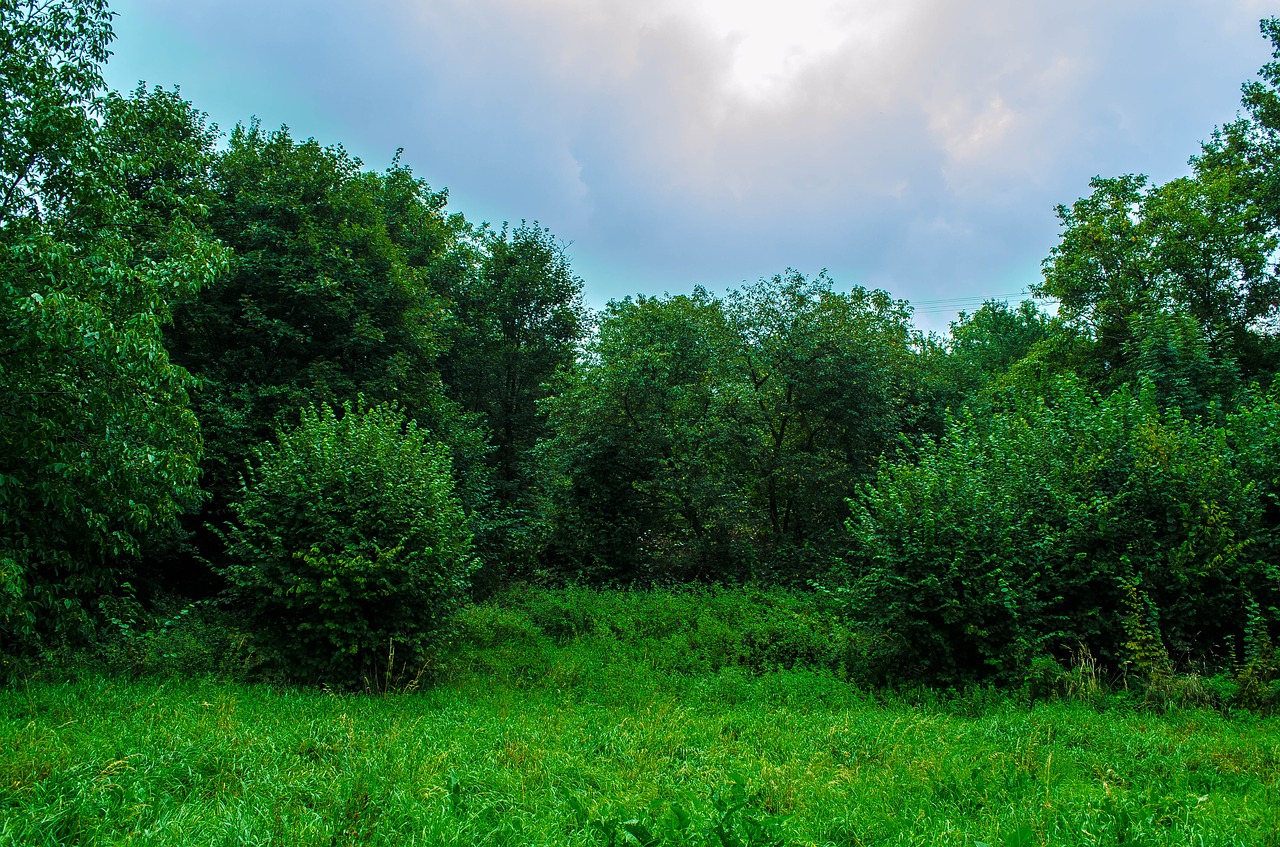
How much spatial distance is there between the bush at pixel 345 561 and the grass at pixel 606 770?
0.87 m

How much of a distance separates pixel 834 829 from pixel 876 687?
6.70 meters

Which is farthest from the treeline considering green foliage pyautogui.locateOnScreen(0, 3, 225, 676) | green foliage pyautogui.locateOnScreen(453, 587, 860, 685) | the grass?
the grass

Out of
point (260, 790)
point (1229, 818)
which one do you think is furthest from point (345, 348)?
point (1229, 818)

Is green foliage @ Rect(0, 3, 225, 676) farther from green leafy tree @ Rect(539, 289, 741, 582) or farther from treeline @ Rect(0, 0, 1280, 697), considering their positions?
green leafy tree @ Rect(539, 289, 741, 582)

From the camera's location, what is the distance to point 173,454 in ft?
26.6

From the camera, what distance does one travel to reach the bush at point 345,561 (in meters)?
8.77

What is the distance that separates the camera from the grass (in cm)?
373

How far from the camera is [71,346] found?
22.3 feet

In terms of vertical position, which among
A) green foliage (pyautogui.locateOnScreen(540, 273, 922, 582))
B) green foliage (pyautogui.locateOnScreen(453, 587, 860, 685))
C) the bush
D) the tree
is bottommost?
green foliage (pyautogui.locateOnScreen(453, 587, 860, 685))

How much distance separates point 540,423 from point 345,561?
1713 centimetres

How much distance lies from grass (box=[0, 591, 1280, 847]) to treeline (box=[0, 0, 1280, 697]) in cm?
186

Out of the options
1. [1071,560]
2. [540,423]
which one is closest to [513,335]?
[540,423]

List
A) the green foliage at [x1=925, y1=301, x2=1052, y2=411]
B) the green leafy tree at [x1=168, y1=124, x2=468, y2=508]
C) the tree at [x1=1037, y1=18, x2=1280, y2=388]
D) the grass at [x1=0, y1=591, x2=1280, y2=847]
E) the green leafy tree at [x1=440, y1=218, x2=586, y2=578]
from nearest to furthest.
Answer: the grass at [x1=0, y1=591, x2=1280, y2=847] < the green leafy tree at [x1=168, y1=124, x2=468, y2=508] < the tree at [x1=1037, y1=18, x2=1280, y2=388] < the green leafy tree at [x1=440, y1=218, x2=586, y2=578] < the green foliage at [x1=925, y1=301, x2=1052, y2=411]

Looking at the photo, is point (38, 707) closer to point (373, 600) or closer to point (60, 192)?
point (373, 600)
